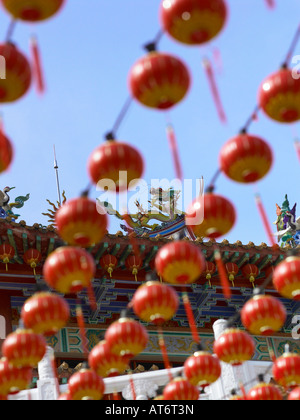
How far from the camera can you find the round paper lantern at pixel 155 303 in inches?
322

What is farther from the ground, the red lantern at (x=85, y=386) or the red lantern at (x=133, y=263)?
the red lantern at (x=133, y=263)

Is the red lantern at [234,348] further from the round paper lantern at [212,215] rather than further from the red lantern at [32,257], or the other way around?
the red lantern at [32,257]

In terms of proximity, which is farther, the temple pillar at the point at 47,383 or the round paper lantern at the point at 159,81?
the temple pillar at the point at 47,383

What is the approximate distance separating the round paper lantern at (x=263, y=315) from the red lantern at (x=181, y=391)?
83cm

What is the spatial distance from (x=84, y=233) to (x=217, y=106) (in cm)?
161

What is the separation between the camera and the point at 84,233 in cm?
730

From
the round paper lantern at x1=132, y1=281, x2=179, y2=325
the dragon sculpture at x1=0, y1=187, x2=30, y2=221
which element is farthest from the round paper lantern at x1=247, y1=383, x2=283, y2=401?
the dragon sculpture at x1=0, y1=187, x2=30, y2=221

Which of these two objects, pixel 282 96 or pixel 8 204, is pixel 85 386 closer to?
pixel 282 96

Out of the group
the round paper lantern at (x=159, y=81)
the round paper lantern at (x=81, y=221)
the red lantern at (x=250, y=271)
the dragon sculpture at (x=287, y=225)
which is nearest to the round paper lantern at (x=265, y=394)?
the round paper lantern at (x=81, y=221)

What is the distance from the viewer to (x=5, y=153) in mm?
Answer: 6727

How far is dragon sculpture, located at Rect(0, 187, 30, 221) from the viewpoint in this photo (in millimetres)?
12297

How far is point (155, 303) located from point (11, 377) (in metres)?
1.54

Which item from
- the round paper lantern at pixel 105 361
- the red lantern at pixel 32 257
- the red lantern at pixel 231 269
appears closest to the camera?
the round paper lantern at pixel 105 361

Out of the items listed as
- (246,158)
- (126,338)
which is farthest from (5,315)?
(246,158)
